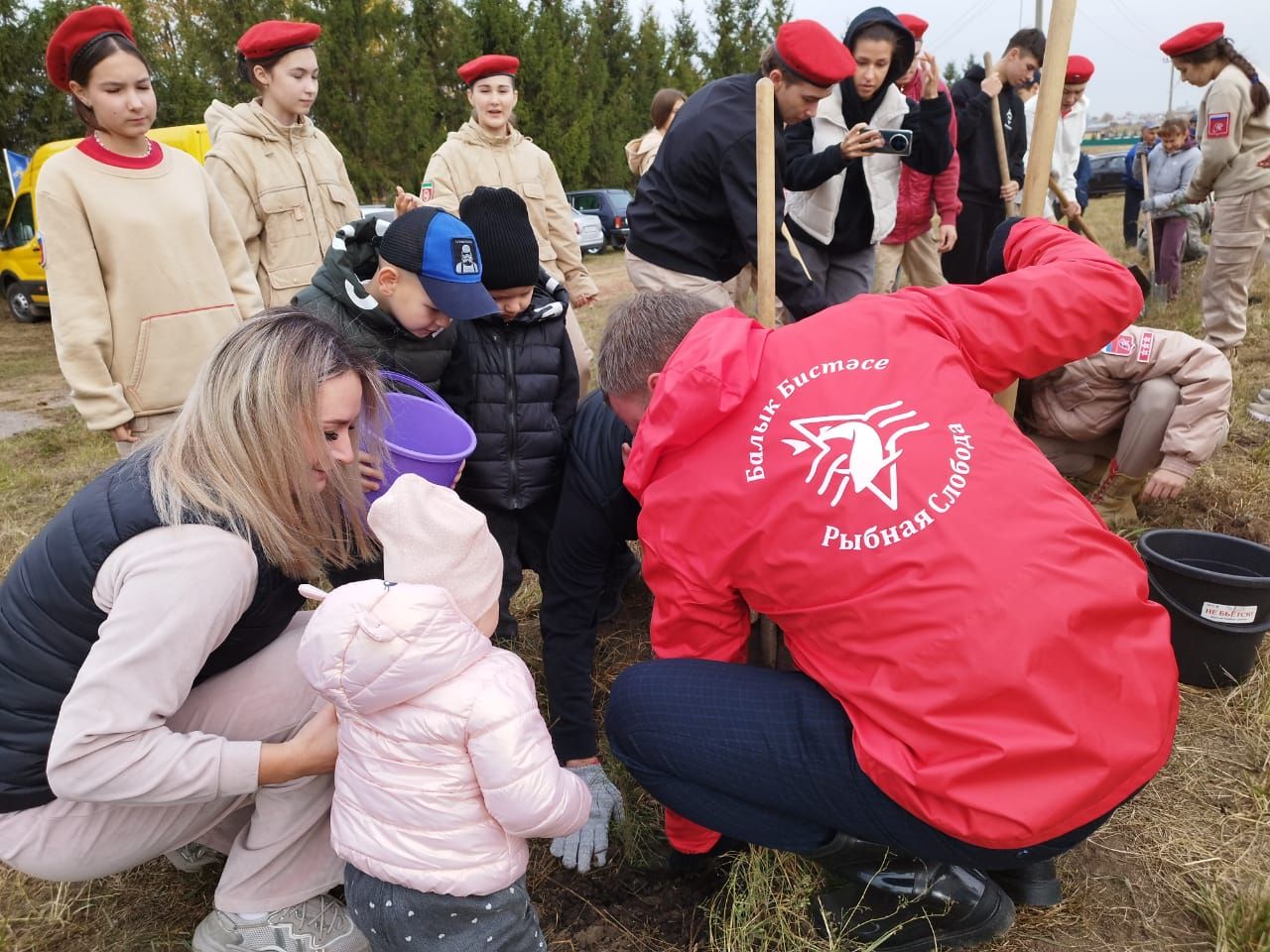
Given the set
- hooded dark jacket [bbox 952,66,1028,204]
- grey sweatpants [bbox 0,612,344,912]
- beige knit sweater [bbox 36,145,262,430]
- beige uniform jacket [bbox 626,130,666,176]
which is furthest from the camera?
beige uniform jacket [bbox 626,130,666,176]

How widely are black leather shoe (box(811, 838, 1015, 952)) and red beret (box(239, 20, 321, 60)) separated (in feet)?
10.8

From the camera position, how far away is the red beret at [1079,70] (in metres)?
5.71

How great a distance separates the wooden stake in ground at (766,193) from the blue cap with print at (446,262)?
0.66m

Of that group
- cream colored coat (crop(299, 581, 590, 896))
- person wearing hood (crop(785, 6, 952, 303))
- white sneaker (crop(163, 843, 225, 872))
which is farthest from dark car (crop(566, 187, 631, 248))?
cream colored coat (crop(299, 581, 590, 896))

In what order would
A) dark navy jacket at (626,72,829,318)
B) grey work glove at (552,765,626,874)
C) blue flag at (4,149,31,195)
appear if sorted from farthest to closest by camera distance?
1. blue flag at (4,149,31,195)
2. dark navy jacket at (626,72,829,318)
3. grey work glove at (552,765,626,874)

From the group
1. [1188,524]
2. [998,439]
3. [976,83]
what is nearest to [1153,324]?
[976,83]

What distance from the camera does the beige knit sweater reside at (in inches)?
102

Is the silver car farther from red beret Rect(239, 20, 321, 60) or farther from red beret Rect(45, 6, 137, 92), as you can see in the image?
red beret Rect(45, 6, 137, 92)

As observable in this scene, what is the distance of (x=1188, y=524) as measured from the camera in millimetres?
3184

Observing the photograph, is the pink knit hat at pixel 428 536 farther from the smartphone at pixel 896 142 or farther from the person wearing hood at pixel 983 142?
the person wearing hood at pixel 983 142

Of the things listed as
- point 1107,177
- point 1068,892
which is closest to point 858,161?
point 1068,892

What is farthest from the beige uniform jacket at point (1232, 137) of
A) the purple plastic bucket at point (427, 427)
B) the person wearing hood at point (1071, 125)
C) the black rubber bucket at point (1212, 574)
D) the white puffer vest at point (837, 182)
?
the purple plastic bucket at point (427, 427)

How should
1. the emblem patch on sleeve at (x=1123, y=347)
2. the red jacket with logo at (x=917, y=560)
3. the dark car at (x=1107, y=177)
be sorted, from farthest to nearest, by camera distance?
the dark car at (x=1107, y=177) < the emblem patch on sleeve at (x=1123, y=347) < the red jacket with logo at (x=917, y=560)

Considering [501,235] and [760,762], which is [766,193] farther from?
[760,762]
